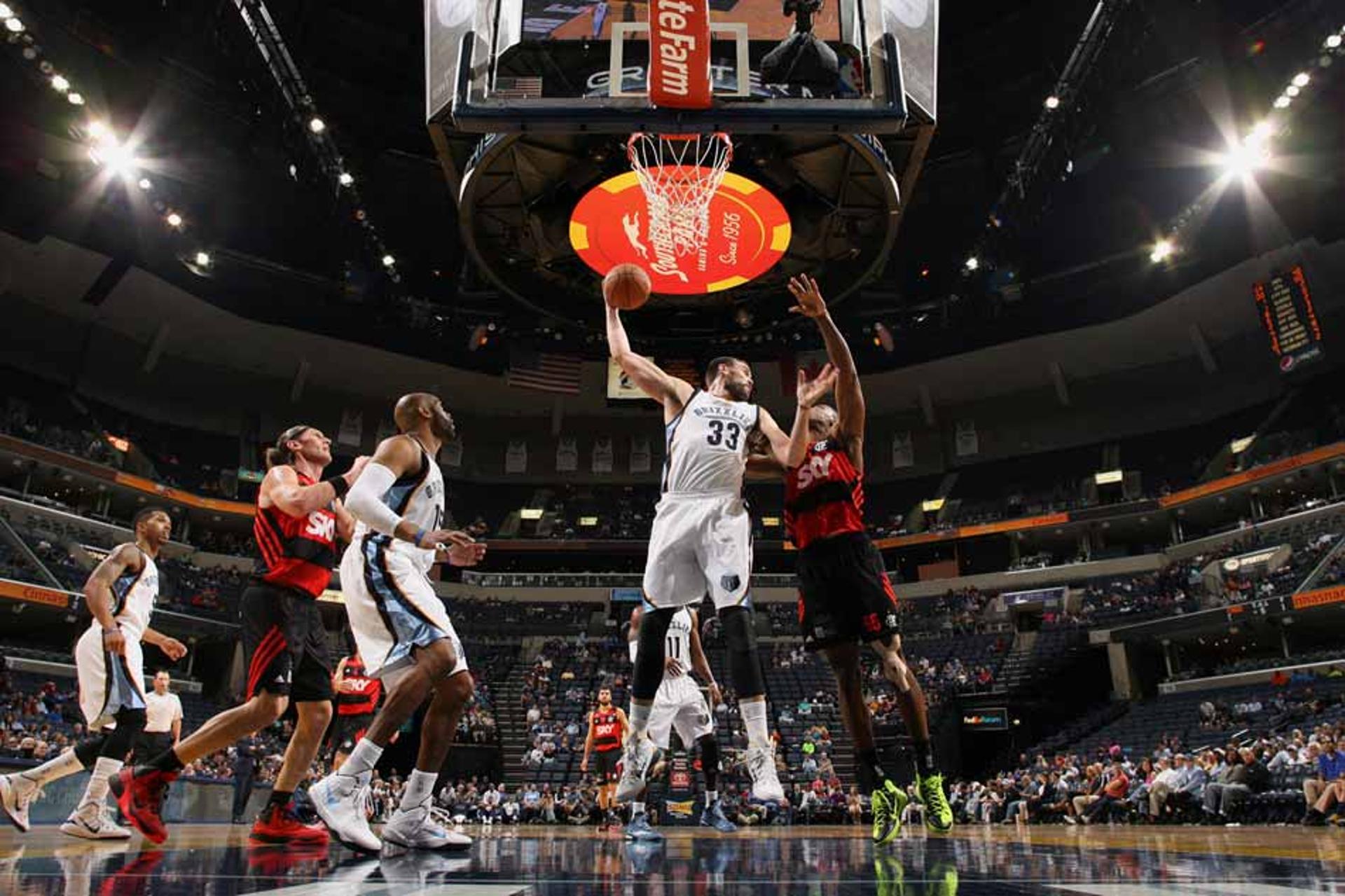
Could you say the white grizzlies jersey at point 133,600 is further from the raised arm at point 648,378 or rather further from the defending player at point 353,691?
the defending player at point 353,691

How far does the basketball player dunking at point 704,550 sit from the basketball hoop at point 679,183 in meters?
5.46

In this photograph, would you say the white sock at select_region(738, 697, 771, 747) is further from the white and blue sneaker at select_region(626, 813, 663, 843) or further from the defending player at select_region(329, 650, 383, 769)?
the defending player at select_region(329, 650, 383, 769)

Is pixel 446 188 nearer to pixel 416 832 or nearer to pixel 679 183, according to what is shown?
pixel 679 183

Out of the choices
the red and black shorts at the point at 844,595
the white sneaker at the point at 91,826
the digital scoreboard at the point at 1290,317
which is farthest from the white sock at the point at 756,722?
the digital scoreboard at the point at 1290,317

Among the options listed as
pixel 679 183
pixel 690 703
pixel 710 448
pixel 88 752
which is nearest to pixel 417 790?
pixel 710 448

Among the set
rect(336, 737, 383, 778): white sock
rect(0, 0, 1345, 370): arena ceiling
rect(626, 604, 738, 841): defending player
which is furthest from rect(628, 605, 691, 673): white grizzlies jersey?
rect(0, 0, 1345, 370): arena ceiling

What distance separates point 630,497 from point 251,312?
1597 cm

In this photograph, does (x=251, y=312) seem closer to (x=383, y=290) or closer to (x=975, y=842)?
(x=383, y=290)

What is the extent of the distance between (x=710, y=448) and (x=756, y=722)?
1274 millimetres

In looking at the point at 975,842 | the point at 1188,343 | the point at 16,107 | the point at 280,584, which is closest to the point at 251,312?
the point at 16,107

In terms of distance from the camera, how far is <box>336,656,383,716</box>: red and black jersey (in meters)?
9.05

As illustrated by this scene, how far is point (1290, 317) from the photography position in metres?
25.7

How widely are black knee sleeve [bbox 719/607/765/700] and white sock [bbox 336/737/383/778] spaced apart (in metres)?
1.53

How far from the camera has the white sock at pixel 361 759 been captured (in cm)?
334
